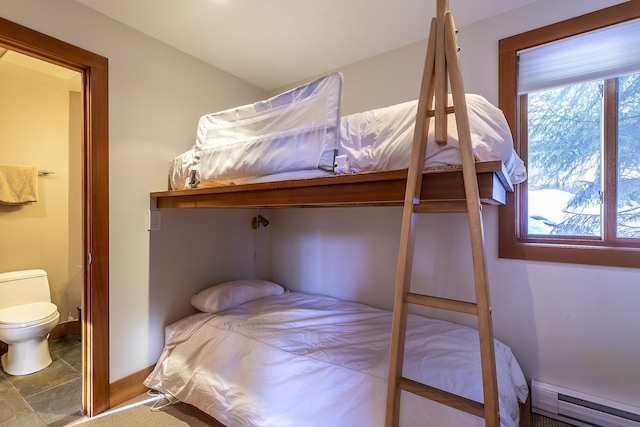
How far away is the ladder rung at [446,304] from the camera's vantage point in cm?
88

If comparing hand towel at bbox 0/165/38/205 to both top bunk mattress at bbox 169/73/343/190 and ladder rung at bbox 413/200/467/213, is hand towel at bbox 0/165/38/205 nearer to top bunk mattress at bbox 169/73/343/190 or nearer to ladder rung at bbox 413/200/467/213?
top bunk mattress at bbox 169/73/343/190

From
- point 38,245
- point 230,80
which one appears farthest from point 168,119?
point 38,245

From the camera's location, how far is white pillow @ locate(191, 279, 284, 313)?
206 centimetres

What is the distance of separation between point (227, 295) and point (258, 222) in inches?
35.6

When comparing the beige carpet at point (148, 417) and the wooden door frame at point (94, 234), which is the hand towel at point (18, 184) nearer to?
the wooden door frame at point (94, 234)

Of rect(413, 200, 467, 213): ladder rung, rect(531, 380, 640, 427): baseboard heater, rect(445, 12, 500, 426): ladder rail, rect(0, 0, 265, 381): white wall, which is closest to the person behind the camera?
rect(445, 12, 500, 426): ladder rail

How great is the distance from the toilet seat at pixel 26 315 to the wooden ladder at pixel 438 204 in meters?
2.71

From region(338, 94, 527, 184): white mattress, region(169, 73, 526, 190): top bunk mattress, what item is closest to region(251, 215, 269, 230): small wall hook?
region(169, 73, 526, 190): top bunk mattress

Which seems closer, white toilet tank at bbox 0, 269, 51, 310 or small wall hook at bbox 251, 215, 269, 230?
white toilet tank at bbox 0, 269, 51, 310

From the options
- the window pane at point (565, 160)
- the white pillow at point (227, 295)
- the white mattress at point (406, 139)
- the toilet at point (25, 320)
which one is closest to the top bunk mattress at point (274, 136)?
the white mattress at point (406, 139)

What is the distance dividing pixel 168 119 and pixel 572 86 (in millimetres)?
2692

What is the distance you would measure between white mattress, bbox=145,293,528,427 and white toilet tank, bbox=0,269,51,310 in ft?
5.10

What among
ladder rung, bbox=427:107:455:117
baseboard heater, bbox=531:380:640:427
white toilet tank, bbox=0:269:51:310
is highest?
ladder rung, bbox=427:107:455:117

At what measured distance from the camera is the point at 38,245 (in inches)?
107
